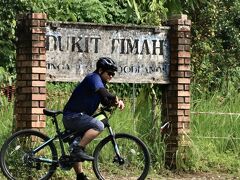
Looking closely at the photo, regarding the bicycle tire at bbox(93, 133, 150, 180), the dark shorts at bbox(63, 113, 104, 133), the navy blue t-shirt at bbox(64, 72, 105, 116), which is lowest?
the bicycle tire at bbox(93, 133, 150, 180)

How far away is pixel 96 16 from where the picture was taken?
16.9 m

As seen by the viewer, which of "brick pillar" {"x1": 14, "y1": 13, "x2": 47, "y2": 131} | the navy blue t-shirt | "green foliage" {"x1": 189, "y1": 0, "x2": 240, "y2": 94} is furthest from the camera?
"green foliage" {"x1": 189, "y1": 0, "x2": 240, "y2": 94}

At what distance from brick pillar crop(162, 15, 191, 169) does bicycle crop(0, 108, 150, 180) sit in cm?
124

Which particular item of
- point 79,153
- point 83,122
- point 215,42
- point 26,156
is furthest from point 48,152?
point 215,42

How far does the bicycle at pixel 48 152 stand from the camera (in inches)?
339

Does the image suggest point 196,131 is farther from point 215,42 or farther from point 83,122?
point 215,42

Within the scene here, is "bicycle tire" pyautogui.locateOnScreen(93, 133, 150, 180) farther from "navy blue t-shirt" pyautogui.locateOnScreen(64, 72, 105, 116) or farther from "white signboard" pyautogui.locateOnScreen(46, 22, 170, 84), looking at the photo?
"white signboard" pyautogui.locateOnScreen(46, 22, 170, 84)

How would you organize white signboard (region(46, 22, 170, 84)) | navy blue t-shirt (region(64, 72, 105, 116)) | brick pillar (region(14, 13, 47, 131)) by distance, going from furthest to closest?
white signboard (region(46, 22, 170, 84)) < brick pillar (region(14, 13, 47, 131)) < navy blue t-shirt (region(64, 72, 105, 116))

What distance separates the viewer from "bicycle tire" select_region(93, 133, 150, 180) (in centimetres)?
867

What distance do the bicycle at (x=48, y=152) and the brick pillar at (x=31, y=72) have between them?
47 cm

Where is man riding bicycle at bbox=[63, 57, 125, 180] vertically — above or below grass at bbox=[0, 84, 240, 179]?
above

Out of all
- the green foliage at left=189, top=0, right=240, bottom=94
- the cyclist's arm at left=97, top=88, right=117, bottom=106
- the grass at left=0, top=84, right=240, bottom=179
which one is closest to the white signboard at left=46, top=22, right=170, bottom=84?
the grass at left=0, top=84, right=240, bottom=179

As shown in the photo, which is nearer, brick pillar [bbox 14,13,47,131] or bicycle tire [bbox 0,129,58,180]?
bicycle tire [bbox 0,129,58,180]

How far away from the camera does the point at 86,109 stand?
8508mm
